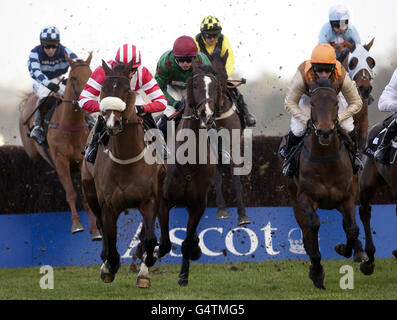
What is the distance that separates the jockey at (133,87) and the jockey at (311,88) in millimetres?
1179

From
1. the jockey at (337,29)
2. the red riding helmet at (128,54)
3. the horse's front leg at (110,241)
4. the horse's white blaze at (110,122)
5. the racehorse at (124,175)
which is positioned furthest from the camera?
the jockey at (337,29)

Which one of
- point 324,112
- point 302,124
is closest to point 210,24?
point 302,124

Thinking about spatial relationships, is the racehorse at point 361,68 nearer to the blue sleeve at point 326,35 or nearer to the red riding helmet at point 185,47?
the blue sleeve at point 326,35

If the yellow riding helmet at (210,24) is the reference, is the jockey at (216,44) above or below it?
below

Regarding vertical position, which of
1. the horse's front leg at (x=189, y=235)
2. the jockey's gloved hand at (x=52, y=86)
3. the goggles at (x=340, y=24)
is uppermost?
the goggles at (x=340, y=24)

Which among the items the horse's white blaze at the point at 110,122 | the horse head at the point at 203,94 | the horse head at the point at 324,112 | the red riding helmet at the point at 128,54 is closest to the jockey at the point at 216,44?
the horse head at the point at 203,94

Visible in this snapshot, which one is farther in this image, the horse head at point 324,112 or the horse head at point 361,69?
the horse head at point 361,69

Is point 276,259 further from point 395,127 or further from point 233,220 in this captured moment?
point 395,127

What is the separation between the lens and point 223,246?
10594 millimetres

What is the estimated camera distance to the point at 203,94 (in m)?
8.27

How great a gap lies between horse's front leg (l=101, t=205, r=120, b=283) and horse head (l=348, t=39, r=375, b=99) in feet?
11.7

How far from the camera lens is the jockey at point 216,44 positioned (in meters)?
10.8

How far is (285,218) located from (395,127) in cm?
213

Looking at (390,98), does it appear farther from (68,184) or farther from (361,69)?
(68,184)
